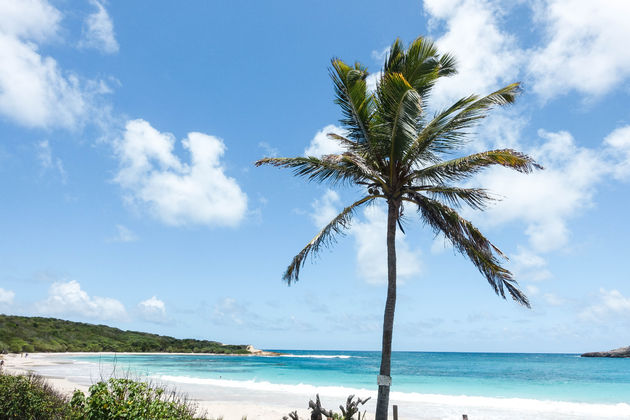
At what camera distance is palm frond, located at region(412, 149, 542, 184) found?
8641mm

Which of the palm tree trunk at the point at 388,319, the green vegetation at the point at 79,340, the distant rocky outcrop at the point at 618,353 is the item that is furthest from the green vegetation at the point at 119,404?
the distant rocky outcrop at the point at 618,353

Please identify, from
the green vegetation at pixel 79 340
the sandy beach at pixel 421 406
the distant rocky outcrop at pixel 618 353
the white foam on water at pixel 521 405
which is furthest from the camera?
the distant rocky outcrop at pixel 618 353

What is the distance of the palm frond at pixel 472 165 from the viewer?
864 centimetres

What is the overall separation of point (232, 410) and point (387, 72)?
14.7 m

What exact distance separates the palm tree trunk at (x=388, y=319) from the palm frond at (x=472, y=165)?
3.21ft

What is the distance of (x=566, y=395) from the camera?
3002 cm

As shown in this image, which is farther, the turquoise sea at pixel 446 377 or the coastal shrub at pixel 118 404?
the turquoise sea at pixel 446 377

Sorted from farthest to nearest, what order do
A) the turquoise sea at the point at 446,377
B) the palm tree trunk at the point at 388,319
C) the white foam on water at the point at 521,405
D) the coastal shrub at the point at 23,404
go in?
the turquoise sea at the point at 446,377
the white foam on water at the point at 521,405
the palm tree trunk at the point at 388,319
the coastal shrub at the point at 23,404

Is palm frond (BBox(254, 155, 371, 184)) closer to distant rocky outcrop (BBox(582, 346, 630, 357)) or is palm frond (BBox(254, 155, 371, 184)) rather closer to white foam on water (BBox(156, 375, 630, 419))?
white foam on water (BBox(156, 375, 630, 419))

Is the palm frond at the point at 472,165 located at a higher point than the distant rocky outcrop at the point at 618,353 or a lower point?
higher

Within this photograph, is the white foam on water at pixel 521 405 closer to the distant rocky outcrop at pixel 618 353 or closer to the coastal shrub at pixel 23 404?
→ the coastal shrub at pixel 23 404

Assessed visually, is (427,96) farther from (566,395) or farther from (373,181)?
(566,395)

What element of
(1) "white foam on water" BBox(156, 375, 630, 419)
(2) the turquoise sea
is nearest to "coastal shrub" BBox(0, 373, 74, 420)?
(2) the turquoise sea

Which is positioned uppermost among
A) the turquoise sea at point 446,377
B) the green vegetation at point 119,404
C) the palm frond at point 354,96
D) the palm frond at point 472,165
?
the palm frond at point 354,96
